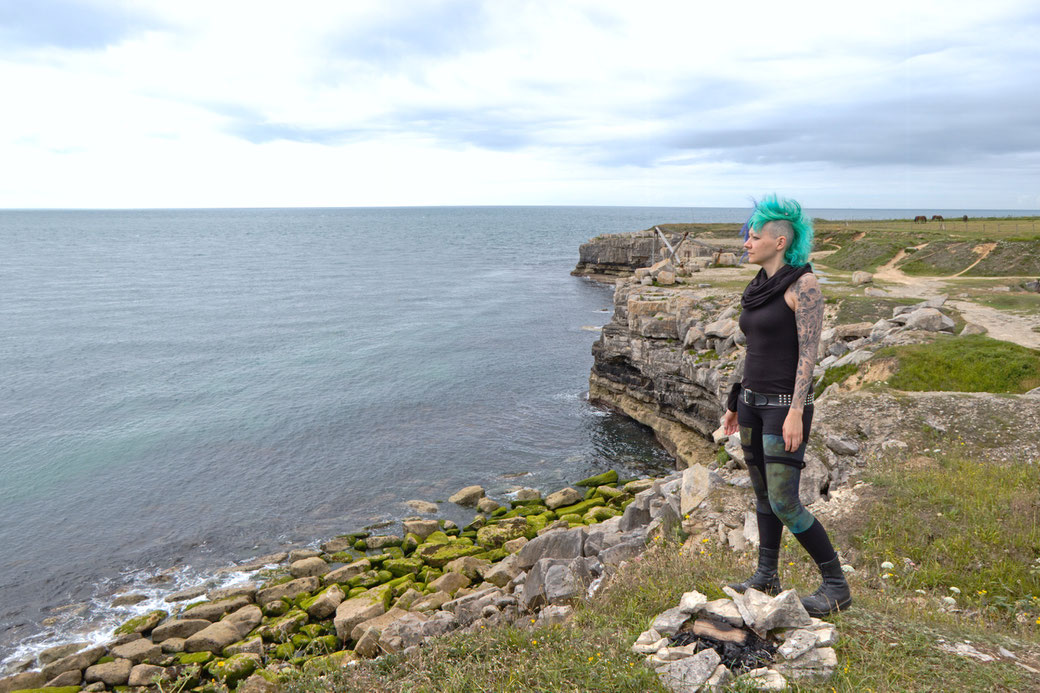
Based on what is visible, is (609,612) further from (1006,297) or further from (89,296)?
(89,296)

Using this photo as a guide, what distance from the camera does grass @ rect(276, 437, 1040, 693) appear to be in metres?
5.30

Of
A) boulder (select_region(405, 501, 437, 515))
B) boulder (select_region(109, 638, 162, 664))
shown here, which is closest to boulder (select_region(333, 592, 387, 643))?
boulder (select_region(109, 638, 162, 664))

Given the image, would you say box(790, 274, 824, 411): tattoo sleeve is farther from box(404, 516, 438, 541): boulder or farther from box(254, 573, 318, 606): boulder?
box(404, 516, 438, 541): boulder

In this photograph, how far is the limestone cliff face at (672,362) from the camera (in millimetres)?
25688

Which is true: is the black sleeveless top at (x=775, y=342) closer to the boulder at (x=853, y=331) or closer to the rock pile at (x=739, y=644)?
the rock pile at (x=739, y=644)

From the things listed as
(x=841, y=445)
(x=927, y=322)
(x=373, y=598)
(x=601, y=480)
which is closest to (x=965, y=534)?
(x=841, y=445)

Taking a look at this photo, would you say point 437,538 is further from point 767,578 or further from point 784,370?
point 784,370

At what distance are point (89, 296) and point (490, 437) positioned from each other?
58.5 m

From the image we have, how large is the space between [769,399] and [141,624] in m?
17.5

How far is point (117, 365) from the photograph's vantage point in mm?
40219

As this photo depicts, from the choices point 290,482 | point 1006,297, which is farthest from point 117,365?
point 1006,297

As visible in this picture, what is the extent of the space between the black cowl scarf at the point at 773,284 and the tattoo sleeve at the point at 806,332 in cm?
11

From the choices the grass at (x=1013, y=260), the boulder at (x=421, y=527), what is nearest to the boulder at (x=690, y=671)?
the boulder at (x=421, y=527)

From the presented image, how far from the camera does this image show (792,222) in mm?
5668
